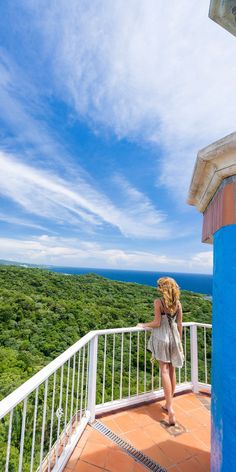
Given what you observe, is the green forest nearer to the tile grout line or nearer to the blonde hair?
the tile grout line

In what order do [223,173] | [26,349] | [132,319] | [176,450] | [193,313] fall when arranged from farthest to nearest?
[132,319], [26,349], [193,313], [176,450], [223,173]

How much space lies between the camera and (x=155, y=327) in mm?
2957

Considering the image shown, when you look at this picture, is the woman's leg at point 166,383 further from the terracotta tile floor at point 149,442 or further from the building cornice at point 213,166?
the building cornice at point 213,166

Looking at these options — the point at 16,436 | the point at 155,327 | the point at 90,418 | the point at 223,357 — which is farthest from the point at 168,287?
the point at 16,436

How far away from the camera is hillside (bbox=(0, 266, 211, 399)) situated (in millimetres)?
9555

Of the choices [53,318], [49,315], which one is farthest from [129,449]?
[49,315]

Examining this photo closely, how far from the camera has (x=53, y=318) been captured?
12.5 m

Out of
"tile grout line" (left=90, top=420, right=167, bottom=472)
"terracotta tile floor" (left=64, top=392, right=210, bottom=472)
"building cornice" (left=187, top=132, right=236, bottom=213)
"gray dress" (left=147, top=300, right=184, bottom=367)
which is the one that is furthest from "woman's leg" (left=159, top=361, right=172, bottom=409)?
"building cornice" (left=187, top=132, right=236, bottom=213)

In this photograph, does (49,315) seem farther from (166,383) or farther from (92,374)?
(166,383)

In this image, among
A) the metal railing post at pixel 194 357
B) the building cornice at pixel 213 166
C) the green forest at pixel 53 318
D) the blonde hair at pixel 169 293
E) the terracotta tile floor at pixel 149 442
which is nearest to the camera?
the building cornice at pixel 213 166

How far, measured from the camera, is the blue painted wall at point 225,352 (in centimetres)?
128

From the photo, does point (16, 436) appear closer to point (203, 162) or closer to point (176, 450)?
point (176, 450)

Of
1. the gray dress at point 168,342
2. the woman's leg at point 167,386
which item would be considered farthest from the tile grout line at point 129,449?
the gray dress at point 168,342

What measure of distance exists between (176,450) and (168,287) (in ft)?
5.05
